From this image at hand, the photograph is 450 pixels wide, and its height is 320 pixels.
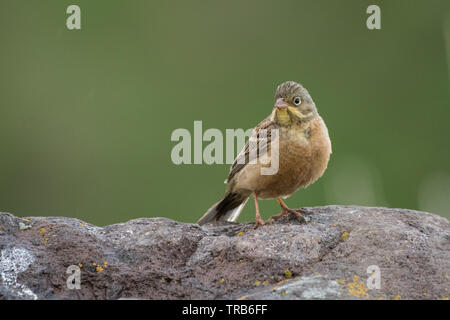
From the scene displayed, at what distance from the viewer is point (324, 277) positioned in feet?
10.4

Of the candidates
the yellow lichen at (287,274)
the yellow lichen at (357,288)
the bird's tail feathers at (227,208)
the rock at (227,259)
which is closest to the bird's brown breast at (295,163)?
the bird's tail feathers at (227,208)

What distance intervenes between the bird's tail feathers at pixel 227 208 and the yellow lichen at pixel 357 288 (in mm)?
2380

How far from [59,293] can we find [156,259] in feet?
2.31

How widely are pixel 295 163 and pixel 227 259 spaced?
144 centimetres

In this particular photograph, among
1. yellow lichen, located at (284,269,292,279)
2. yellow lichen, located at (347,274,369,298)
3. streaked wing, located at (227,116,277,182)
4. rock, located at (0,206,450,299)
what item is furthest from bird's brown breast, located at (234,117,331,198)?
yellow lichen, located at (347,274,369,298)

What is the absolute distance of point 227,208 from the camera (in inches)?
217

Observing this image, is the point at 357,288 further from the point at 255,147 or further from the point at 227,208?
the point at 227,208

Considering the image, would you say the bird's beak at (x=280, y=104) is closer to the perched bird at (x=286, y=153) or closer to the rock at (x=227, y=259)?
the perched bird at (x=286, y=153)

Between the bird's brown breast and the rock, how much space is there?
2.25 ft

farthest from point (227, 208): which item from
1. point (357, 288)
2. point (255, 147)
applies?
point (357, 288)

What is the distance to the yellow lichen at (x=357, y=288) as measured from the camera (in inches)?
117

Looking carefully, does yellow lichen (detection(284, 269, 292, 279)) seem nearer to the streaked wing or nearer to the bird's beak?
the streaked wing
